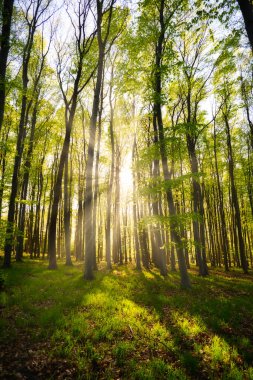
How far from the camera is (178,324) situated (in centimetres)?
624

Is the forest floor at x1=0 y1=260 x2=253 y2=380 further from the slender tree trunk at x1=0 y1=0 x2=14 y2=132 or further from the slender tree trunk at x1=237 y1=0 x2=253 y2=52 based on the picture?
the slender tree trunk at x1=237 y1=0 x2=253 y2=52

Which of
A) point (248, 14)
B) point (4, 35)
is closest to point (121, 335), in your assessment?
point (248, 14)

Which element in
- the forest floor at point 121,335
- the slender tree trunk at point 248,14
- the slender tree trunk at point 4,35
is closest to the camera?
the forest floor at point 121,335

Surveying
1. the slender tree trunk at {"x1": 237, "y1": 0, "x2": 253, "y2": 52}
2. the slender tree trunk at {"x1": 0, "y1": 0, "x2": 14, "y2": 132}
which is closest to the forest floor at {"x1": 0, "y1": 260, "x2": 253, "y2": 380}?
the slender tree trunk at {"x1": 0, "y1": 0, "x2": 14, "y2": 132}

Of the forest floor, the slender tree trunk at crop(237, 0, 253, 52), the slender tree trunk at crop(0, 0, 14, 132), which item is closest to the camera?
the forest floor

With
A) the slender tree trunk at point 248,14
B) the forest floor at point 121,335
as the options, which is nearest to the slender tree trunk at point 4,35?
the forest floor at point 121,335

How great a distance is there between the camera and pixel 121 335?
549 centimetres

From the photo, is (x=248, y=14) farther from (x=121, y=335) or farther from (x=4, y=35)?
(x=121, y=335)

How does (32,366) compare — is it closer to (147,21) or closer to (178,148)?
(178,148)

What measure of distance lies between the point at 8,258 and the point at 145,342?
36.9 feet

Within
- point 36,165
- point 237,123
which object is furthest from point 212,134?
point 36,165

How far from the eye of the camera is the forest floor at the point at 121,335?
421 cm

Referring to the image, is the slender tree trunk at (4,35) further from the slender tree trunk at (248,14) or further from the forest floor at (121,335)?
the slender tree trunk at (248,14)

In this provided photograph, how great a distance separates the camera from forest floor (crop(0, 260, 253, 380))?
421 cm
